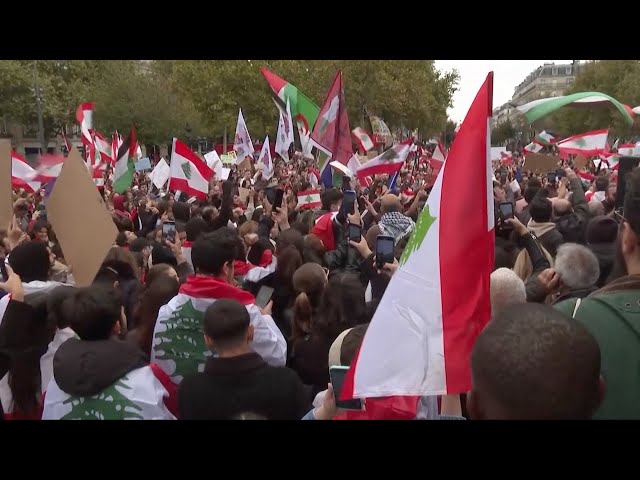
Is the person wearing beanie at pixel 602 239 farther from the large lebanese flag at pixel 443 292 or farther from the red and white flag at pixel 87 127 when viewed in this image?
the red and white flag at pixel 87 127

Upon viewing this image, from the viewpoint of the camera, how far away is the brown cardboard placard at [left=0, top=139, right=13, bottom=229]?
16.3ft

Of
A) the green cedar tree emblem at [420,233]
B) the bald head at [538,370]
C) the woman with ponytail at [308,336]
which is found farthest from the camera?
the woman with ponytail at [308,336]

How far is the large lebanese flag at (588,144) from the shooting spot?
44.9 feet

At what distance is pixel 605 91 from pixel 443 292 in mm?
51211

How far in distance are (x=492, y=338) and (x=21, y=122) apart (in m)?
45.0

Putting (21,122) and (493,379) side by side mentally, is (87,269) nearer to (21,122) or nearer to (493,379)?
(493,379)

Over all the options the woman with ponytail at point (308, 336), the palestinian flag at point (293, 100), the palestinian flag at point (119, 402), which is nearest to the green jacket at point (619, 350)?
the palestinian flag at point (119, 402)

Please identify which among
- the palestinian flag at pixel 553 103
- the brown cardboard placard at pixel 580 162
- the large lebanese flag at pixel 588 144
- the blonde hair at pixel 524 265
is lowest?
the blonde hair at pixel 524 265

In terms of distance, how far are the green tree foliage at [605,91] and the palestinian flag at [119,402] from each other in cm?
3848

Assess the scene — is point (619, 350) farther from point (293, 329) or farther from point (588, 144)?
point (588, 144)

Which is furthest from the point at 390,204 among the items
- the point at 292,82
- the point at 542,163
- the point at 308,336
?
the point at 292,82

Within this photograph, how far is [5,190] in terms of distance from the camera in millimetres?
5059

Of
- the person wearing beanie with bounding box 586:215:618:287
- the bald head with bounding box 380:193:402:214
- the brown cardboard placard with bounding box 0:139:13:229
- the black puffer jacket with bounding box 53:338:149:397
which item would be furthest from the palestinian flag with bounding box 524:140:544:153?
the black puffer jacket with bounding box 53:338:149:397

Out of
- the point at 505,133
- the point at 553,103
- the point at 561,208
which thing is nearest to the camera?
the point at 561,208
